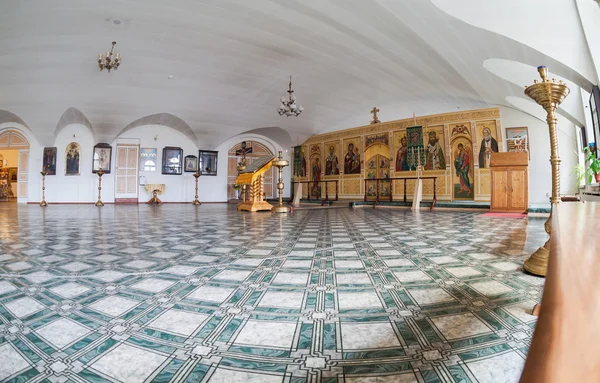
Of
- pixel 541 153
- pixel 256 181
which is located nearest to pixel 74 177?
pixel 256 181

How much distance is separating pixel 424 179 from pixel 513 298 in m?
11.4

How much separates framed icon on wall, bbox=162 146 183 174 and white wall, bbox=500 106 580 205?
1422 centimetres

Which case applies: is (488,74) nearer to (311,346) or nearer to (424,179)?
(424,179)

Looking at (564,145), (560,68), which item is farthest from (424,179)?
(560,68)

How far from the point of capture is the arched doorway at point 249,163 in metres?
16.2

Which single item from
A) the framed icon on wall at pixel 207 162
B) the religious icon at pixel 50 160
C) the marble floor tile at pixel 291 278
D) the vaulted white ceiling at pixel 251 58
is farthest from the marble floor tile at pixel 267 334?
the religious icon at pixel 50 160

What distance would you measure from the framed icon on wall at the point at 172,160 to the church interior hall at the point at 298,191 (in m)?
0.07

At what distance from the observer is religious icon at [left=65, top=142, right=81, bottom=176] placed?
13359 mm

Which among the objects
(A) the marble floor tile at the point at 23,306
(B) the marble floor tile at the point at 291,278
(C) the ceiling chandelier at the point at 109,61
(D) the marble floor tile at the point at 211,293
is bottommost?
(A) the marble floor tile at the point at 23,306

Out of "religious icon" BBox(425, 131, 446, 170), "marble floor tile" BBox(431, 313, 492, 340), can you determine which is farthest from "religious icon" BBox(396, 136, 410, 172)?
"marble floor tile" BBox(431, 313, 492, 340)

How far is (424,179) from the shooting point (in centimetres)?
1238

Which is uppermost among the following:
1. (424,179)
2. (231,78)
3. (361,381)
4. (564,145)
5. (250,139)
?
(231,78)

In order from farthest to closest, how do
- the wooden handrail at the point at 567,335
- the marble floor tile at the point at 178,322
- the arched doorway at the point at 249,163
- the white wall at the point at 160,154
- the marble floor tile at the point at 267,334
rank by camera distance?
the arched doorway at the point at 249,163, the white wall at the point at 160,154, the marble floor tile at the point at 178,322, the marble floor tile at the point at 267,334, the wooden handrail at the point at 567,335

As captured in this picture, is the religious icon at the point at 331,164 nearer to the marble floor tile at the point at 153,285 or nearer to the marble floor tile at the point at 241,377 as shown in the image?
the marble floor tile at the point at 153,285
